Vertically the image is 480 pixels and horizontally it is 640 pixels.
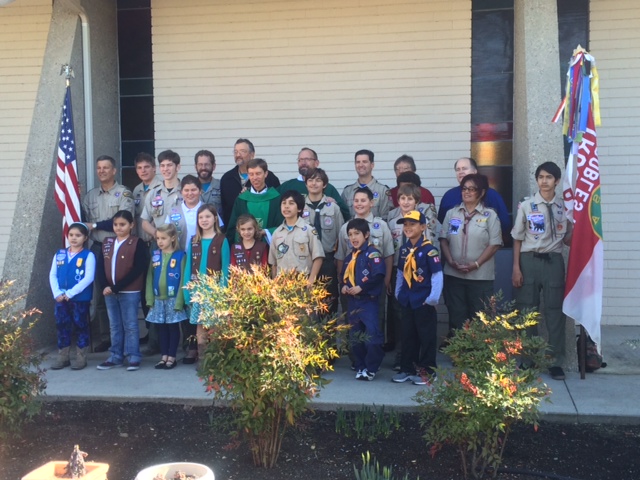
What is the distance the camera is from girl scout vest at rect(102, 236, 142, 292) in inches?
275

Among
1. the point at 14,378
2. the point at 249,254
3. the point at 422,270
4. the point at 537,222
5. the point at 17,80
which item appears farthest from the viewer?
the point at 17,80

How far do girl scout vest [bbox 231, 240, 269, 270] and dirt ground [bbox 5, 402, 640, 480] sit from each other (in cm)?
152

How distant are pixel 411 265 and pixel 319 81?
11.2 feet

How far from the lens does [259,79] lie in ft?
29.3

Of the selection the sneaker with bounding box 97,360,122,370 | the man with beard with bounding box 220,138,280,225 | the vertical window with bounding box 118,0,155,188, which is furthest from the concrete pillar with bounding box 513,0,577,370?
the vertical window with bounding box 118,0,155,188

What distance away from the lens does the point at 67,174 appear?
7.62 meters

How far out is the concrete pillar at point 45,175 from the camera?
7551mm

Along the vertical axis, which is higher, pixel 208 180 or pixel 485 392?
pixel 208 180

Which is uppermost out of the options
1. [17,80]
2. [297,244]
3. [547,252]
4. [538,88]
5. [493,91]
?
[17,80]

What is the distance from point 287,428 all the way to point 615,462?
2.26m

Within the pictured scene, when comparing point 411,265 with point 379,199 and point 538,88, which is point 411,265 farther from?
point 538,88

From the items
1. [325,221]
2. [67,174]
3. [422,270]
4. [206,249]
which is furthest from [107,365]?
[422,270]

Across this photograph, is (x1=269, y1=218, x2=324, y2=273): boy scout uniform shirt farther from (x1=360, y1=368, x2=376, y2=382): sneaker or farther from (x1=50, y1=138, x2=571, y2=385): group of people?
(x1=360, y1=368, x2=376, y2=382): sneaker

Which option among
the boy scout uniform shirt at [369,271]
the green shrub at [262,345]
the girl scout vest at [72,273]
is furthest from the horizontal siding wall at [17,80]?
the green shrub at [262,345]
